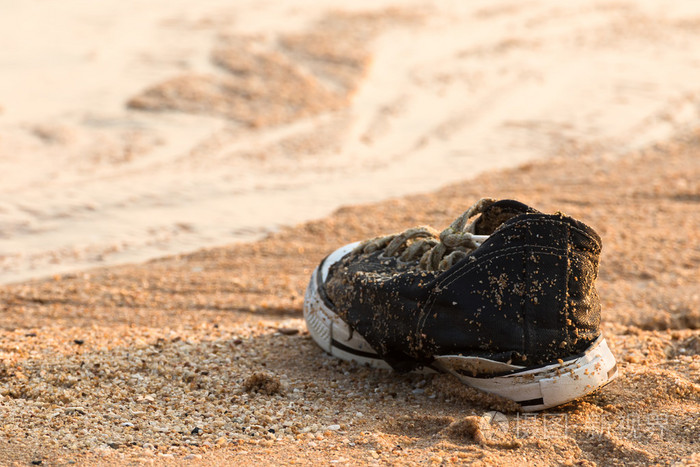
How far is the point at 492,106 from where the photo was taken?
30.3 ft

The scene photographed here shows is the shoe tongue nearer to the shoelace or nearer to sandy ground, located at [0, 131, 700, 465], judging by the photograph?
the shoelace

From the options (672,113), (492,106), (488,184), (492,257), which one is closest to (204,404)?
(492,257)

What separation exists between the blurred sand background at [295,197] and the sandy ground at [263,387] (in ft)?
0.04

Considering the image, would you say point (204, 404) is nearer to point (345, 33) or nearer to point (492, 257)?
point (492, 257)

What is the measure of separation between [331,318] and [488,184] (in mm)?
3995

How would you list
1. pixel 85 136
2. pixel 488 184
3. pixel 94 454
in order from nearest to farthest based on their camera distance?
pixel 94 454 → pixel 488 184 → pixel 85 136

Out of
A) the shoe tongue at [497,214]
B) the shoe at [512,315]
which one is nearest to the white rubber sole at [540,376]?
the shoe at [512,315]

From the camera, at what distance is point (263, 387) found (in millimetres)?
3053

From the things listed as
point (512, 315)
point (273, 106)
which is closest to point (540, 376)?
point (512, 315)

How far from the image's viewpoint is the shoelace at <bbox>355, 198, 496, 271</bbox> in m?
3.08

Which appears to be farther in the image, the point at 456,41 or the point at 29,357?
the point at 456,41

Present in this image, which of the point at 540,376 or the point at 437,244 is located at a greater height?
the point at 437,244

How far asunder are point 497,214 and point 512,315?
1.85ft

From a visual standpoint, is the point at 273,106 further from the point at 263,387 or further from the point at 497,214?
the point at 263,387
